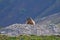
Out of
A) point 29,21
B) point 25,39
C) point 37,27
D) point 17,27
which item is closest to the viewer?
point 25,39

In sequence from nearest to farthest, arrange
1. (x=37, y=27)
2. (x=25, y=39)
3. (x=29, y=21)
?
(x=25, y=39)
(x=37, y=27)
(x=29, y=21)

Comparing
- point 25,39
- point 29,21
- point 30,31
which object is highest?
point 29,21

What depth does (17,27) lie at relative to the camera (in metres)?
36.6

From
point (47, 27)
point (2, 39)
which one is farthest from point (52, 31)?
point (2, 39)

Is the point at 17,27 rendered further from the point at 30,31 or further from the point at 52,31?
the point at 52,31

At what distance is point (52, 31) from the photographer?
118 feet

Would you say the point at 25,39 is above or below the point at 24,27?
below

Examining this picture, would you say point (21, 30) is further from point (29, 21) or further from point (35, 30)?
point (29, 21)

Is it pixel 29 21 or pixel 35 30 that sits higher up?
pixel 29 21

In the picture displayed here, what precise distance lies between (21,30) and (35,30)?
220 centimetres

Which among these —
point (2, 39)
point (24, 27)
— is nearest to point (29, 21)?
point (24, 27)

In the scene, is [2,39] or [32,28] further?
[32,28]

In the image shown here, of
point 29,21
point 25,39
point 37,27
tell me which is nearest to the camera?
point 25,39

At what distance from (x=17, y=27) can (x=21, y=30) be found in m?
1.43
